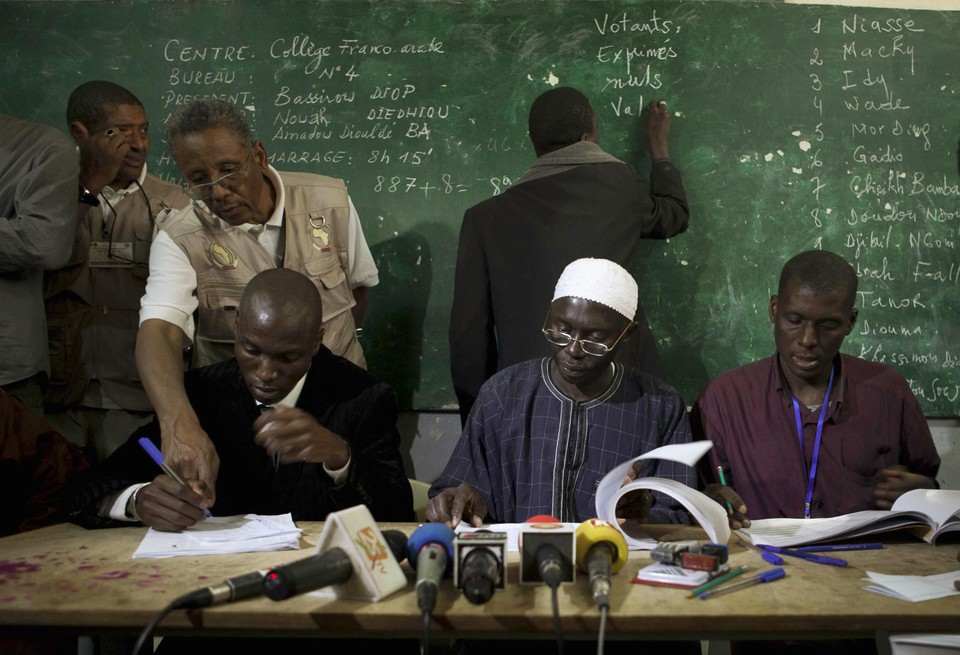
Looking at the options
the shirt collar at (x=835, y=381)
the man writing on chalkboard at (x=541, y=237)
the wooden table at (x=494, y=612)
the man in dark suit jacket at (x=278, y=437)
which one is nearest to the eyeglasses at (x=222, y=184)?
the man in dark suit jacket at (x=278, y=437)

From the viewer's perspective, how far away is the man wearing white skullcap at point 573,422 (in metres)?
2.81

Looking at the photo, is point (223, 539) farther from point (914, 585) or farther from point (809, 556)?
point (914, 585)

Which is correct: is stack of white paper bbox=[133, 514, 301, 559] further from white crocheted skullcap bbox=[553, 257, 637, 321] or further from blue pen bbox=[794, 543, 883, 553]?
blue pen bbox=[794, 543, 883, 553]

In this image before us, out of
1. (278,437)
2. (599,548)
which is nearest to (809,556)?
(599,548)

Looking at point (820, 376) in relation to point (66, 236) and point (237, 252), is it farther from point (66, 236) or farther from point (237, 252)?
point (66, 236)

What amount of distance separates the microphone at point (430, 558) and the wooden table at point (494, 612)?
0.07 m

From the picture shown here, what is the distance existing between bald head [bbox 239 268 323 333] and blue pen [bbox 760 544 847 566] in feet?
4.86

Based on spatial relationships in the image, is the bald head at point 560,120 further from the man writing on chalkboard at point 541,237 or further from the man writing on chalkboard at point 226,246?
the man writing on chalkboard at point 226,246

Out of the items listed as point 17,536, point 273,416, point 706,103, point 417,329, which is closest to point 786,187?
point 706,103

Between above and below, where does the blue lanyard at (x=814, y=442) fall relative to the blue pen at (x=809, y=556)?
above

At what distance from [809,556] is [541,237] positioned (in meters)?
1.83

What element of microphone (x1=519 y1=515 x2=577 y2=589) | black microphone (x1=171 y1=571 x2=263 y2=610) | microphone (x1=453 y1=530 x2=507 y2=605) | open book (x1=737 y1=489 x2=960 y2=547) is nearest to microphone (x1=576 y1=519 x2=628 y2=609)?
microphone (x1=519 y1=515 x2=577 y2=589)

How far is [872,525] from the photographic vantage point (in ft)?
7.97

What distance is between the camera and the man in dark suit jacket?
2512mm
